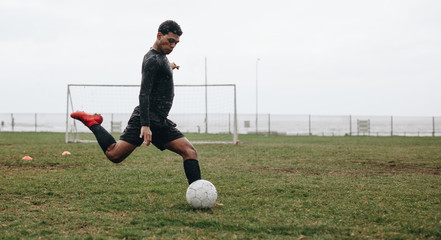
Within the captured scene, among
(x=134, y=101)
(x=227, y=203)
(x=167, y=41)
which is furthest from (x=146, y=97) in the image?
(x=134, y=101)

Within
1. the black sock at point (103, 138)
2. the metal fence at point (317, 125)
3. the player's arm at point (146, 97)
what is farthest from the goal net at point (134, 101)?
the metal fence at point (317, 125)

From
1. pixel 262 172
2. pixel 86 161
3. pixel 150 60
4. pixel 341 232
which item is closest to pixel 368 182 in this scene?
pixel 262 172

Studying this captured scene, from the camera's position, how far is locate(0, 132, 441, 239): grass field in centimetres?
414

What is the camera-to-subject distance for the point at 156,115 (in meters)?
5.01

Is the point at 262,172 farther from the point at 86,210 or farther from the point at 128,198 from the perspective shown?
the point at 86,210

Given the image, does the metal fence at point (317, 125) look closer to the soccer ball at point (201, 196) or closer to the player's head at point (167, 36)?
the soccer ball at point (201, 196)

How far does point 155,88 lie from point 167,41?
585 millimetres

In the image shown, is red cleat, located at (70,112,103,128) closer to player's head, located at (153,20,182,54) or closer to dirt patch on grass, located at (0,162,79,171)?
player's head, located at (153,20,182,54)

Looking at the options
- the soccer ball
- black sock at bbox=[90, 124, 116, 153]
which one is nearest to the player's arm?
black sock at bbox=[90, 124, 116, 153]

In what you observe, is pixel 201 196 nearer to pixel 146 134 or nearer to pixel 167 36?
pixel 146 134

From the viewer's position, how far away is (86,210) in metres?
5.08

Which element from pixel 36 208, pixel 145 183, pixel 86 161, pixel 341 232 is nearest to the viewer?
pixel 341 232

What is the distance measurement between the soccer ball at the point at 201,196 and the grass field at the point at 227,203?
Result: 4.8 inches

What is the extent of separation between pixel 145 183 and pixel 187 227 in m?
3.13
